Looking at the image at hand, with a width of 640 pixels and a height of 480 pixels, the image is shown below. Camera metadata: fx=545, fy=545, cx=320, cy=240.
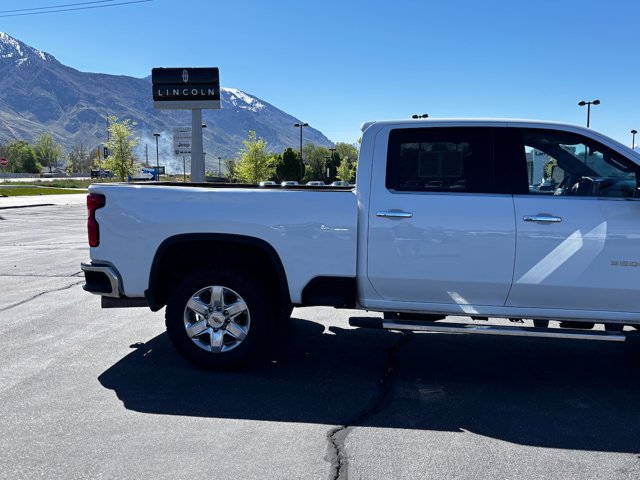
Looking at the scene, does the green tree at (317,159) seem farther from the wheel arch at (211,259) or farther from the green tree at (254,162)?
the wheel arch at (211,259)

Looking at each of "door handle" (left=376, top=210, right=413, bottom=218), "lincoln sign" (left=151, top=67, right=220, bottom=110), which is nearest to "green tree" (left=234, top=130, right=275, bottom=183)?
"lincoln sign" (left=151, top=67, right=220, bottom=110)

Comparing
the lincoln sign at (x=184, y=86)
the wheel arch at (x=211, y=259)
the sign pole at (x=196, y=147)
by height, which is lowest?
the wheel arch at (x=211, y=259)

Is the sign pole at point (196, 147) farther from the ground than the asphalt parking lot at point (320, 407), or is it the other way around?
the sign pole at point (196, 147)

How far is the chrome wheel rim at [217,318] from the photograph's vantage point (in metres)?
4.59

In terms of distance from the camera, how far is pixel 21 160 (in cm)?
14662

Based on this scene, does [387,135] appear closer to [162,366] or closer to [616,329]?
[616,329]

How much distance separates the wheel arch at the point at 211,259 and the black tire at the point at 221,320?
0.58ft

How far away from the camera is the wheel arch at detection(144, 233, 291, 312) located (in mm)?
4473

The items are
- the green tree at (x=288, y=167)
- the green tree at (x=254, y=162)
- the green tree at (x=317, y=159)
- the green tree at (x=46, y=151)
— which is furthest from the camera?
the green tree at (x=46, y=151)

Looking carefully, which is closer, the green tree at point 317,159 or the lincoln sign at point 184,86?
the lincoln sign at point 184,86

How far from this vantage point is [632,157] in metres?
4.20

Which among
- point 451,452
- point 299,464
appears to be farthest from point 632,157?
point 299,464

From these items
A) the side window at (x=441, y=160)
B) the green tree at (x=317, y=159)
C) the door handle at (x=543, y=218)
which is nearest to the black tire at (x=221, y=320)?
the side window at (x=441, y=160)

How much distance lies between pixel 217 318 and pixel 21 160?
16422cm
